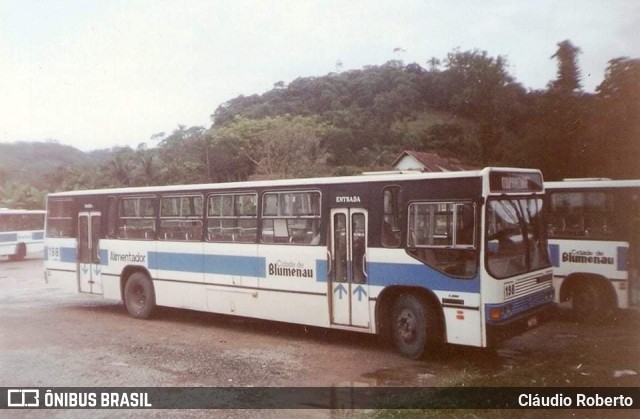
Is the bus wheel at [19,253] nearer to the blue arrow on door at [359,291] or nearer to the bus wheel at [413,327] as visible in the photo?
the blue arrow on door at [359,291]

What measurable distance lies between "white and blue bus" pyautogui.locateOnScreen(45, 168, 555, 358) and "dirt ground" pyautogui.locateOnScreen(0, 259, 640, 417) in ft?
1.40

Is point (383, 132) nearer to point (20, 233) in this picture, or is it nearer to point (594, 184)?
point (20, 233)

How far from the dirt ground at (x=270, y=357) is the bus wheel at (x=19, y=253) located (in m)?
14.2

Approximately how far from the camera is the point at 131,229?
35.1 ft

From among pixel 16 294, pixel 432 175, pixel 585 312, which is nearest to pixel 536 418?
pixel 432 175

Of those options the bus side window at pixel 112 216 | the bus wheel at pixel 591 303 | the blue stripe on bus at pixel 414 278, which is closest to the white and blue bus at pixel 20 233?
the bus side window at pixel 112 216

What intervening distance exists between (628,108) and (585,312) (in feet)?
12.7

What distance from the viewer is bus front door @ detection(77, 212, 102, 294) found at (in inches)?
441

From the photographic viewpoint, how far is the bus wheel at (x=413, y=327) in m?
7.10

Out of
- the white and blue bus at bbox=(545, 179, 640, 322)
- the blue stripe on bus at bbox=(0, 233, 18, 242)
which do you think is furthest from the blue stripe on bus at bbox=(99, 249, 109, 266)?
the blue stripe on bus at bbox=(0, 233, 18, 242)

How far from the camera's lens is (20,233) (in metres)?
23.1

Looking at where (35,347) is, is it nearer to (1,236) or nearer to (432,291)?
(432,291)

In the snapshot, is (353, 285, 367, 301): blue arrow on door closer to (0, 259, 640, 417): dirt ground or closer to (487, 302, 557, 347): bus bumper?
(0, 259, 640, 417): dirt ground

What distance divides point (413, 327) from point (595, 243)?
3.79 m
